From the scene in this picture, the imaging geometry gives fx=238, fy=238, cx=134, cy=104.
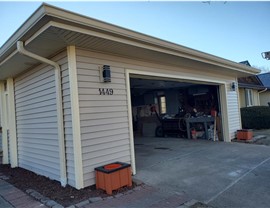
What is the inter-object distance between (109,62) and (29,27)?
1.66 m

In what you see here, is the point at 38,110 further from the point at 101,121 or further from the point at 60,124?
the point at 101,121

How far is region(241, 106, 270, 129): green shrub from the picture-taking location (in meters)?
12.9

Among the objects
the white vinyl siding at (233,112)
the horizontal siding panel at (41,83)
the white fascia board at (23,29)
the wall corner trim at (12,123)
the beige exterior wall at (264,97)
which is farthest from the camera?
the beige exterior wall at (264,97)

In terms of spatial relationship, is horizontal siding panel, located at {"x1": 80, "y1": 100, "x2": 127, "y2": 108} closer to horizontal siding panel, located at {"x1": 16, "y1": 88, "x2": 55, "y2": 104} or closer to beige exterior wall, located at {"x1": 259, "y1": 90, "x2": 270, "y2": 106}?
horizontal siding panel, located at {"x1": 16, "y1": 88, "x2": 55, "y2": 104}

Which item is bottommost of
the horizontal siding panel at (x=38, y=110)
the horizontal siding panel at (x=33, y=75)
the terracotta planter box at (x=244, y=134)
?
the terracotta planter box at (x=244, y=134)

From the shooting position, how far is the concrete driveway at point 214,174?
3668 mm

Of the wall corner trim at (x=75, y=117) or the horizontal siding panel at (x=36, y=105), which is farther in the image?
the horizontal siding panel at (x=36, y=105)

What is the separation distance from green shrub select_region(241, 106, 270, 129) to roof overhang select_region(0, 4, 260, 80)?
8.54 meters

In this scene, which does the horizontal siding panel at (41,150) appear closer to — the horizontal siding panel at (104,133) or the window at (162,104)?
the horizontal siding panel at (104,133)

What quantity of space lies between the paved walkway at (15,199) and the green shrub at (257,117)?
12.2m

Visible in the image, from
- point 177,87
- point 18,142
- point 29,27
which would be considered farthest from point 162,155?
point 177,87

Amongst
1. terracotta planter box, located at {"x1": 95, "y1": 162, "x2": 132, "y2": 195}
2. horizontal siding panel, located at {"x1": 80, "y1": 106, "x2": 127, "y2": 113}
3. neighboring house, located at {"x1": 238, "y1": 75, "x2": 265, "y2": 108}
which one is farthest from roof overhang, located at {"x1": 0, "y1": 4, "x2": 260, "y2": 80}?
neighboring house, located at {"x1": 238, "y1": 75, "x2": 265, "y2": 108}

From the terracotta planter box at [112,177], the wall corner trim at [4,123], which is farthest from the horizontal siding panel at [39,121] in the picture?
the terracotta planter box at [112,177]

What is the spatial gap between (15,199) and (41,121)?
1.75 metres
